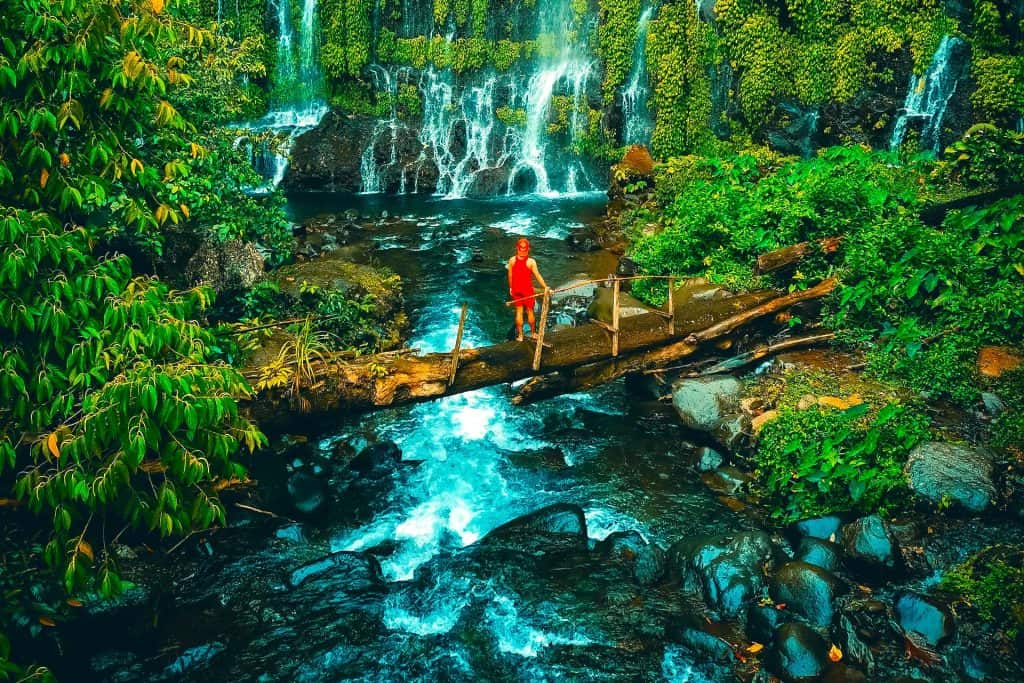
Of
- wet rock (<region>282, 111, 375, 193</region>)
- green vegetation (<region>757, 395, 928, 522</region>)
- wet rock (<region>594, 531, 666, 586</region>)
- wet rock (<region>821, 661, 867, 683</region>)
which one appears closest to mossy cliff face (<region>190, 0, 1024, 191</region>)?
wet rock (<region>282, 111, 375, 193</region>)

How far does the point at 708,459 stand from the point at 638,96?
17.0 metres

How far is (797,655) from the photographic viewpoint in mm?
5812

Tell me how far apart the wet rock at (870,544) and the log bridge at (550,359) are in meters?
3.52

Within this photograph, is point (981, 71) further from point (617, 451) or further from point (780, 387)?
point (617, 451)

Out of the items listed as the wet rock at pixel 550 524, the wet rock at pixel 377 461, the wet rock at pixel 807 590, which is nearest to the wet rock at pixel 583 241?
the wet rock at pixel 377 461

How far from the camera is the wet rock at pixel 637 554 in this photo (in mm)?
7098

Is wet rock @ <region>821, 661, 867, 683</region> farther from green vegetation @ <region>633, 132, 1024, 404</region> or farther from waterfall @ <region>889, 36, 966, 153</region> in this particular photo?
waterfall @ <region>889, 36, 966, 153</region>

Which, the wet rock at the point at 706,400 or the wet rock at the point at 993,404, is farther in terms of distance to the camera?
the wet rock at the point at 706,400

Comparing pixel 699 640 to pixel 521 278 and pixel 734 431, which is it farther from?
pixel 521 278

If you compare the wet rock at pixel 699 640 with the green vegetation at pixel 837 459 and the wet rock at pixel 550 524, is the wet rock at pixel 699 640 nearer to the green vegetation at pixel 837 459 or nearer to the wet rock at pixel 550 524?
the wet rock at pixel 550 524

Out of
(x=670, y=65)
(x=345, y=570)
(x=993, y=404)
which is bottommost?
(x=345, y=570)

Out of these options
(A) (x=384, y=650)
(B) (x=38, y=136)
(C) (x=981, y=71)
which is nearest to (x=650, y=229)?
(C) (x=981, y=71)

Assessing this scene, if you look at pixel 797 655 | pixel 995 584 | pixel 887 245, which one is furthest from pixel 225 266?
pixel 995 584

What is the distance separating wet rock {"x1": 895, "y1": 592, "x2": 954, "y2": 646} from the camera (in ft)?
19.1
